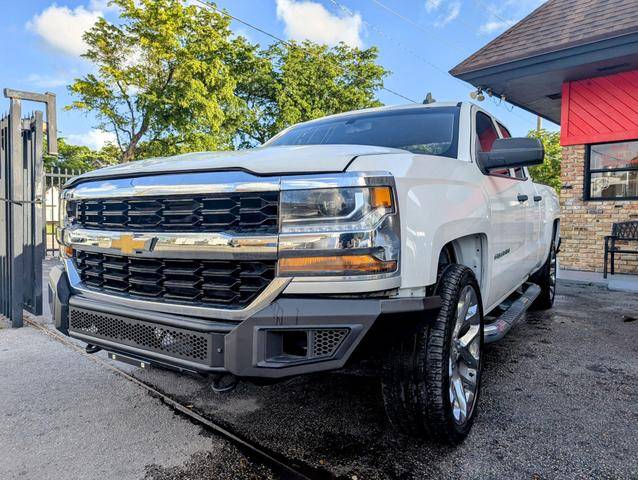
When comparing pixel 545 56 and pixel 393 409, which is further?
pixel 545 56

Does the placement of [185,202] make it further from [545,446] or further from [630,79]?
[630,79]

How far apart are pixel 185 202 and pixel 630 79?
942 centimetres

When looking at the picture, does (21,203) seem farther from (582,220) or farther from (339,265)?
(582,220)

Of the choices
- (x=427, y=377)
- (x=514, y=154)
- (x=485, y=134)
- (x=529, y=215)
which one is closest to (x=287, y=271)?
(x=427, y=377)

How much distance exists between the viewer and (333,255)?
1.82 m

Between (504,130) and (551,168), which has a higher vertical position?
(551,168)

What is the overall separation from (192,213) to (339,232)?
67 centimetres

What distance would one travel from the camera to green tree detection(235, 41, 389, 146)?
25641mm

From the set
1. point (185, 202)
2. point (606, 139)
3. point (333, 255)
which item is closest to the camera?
point (333, 255)

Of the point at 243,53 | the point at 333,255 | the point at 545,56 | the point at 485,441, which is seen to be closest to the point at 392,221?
the point at 333,255

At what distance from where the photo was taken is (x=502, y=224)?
3242 mm

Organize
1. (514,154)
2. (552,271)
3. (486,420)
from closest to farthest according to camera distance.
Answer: (486,420)
(514,154)
(552,271)

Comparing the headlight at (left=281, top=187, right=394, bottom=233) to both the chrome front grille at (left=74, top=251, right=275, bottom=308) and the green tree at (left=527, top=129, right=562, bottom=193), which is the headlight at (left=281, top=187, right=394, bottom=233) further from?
the green tree at (left=527, top=129, right=562, bottom=193)

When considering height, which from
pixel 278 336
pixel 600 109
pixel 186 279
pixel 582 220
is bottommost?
pixel 278 336
